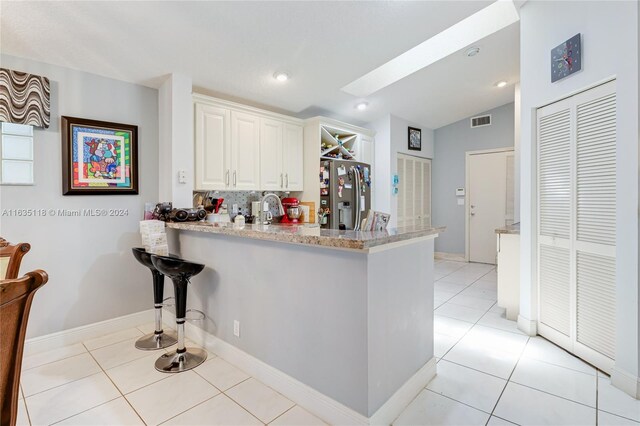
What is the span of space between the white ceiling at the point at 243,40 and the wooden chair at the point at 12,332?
2.12 m

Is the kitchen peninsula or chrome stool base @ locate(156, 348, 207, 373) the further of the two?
chrome stool base @ locate(156, 348, 207, 373)

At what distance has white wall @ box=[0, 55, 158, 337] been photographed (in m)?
2.59

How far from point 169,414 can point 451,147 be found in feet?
20.1

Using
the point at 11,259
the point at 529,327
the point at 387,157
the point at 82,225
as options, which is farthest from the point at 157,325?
the point at 387,157

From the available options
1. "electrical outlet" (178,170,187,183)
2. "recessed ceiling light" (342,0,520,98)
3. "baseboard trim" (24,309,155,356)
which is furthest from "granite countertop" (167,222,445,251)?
"recessed ceiling light" (342,0,520,98)

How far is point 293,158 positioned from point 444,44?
7.40 feet

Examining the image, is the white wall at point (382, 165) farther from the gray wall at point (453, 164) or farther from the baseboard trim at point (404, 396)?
the baseboard trim at point (404, 396)

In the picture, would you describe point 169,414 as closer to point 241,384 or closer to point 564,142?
point 241,384

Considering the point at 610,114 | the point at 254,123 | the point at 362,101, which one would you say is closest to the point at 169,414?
the point at 254,123

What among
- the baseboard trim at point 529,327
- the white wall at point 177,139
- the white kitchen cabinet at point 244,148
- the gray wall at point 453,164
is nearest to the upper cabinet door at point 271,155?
the white kitchen cabinet at point 244,148

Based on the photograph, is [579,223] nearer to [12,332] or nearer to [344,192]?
[344,192]

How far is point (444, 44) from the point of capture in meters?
3.71

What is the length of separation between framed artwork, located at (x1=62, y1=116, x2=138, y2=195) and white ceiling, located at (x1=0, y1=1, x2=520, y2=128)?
502 mm

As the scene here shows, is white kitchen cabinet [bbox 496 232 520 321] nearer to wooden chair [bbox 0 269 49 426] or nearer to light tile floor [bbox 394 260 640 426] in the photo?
Result: light tile floor [bbox 394 260 640 426]
